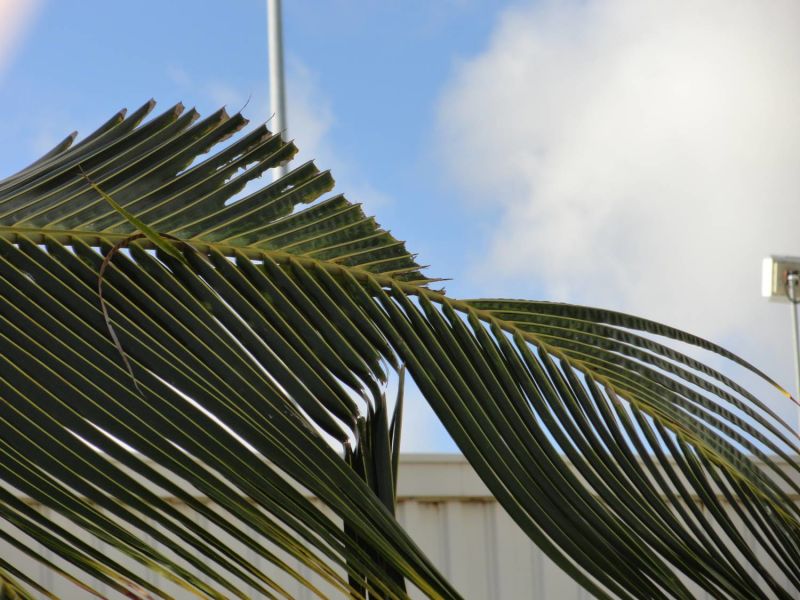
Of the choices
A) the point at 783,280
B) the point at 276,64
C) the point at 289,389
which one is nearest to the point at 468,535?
the point at 289,389

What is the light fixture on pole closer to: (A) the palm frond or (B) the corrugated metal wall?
(B) the corrugated metal wall

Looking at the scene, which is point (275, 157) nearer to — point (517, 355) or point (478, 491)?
point (517, 355)

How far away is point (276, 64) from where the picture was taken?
6.59 meters

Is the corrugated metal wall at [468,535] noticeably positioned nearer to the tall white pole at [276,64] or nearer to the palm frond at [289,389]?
the palm frond at [289,389]

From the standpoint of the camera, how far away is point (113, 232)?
2.83 ft

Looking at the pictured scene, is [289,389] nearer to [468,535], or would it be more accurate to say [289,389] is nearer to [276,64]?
[468,535]

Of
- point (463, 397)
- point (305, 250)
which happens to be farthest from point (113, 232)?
point (463, 397)

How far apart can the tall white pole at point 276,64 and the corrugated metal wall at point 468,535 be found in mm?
3235

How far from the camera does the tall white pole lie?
6.12 m

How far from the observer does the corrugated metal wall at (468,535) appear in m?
2.83

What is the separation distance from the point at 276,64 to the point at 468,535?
429 centimetres

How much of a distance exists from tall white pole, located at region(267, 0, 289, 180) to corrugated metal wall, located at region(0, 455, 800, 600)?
3.23 metres

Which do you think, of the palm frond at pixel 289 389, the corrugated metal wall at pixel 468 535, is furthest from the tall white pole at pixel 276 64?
the palm frond at pixel 289 389

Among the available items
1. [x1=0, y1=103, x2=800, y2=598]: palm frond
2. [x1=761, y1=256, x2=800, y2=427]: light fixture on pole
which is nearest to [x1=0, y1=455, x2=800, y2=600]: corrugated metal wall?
[x1=0, y1=103, x2=800, y2=598]: palm frond
